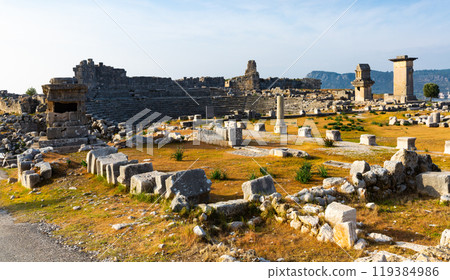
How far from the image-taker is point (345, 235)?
5414 mm

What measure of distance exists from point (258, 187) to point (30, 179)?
6855 millimetres

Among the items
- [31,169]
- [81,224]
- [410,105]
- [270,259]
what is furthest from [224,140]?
[410,105]

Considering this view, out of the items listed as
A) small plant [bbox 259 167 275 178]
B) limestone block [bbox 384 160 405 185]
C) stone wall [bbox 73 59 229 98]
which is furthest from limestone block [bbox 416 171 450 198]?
stone wall [bbox 73 59 229 98]

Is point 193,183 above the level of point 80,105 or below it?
below

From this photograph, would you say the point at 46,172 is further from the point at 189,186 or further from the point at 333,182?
the point at 333,182

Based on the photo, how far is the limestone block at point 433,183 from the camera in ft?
26.1

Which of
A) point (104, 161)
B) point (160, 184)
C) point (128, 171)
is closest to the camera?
point (160, 184)

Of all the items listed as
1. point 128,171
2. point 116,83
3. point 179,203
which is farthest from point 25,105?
point 179,203

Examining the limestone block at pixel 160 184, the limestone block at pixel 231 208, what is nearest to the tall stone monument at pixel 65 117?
the limestone block at pixel 160 184

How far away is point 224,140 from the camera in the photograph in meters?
16.1

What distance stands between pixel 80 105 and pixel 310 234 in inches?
516

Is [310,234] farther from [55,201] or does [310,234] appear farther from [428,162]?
[55,201]

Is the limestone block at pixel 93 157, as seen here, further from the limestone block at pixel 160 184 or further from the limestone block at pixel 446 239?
the limestone block at pixel 446 239

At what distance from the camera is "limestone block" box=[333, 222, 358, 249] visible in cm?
537
